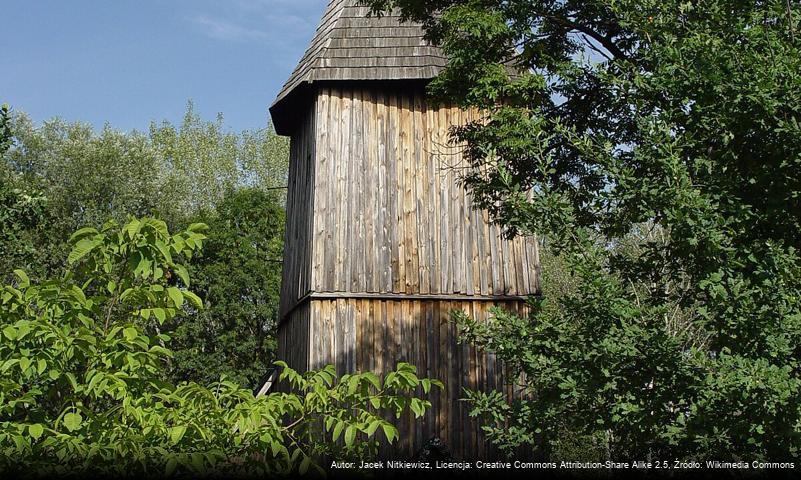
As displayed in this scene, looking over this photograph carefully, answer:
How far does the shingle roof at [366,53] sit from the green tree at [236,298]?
46.2ft

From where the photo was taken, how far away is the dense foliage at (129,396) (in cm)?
360

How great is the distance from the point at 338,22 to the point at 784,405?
11175 millimetres

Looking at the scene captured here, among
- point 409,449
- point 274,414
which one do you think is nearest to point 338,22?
point 409,449

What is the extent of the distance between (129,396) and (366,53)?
454 inches

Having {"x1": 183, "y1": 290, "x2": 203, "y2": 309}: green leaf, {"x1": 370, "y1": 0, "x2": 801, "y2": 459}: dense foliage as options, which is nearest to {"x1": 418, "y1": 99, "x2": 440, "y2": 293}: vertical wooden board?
{"x1": 370, "y1": 0, "x2": 801, "y2": 459}: dense foliage

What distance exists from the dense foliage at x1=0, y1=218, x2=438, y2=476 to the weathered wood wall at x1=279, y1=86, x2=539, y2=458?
906 cm

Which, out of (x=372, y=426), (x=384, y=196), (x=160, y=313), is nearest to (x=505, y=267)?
(x=384, y=196)

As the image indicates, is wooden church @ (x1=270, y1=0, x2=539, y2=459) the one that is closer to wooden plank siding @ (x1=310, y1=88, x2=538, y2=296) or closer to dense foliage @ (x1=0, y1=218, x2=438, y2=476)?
wooden plank siding @ (x1=310, y1=88, x2=538, y2=296)

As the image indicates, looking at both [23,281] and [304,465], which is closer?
[304,465]

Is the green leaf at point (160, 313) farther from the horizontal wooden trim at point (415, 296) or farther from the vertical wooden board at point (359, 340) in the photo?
the horizontal wooden trim at point (415, 296)

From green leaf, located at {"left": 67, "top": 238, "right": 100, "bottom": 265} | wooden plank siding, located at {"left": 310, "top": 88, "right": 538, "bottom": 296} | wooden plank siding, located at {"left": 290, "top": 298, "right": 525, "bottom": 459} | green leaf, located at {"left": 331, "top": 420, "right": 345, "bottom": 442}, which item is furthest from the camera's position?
wooden plank siding, located at {"left": 310, "top": 88, "right": 538, "bottom": 296}

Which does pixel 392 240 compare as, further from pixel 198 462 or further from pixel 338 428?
pixel 198 462

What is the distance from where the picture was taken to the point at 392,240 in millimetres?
13961

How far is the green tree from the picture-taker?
28234 mm
